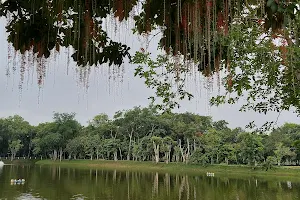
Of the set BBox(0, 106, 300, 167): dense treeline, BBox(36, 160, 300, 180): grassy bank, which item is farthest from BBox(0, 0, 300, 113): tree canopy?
BBox(0, 106, 300, 167): dense treeline

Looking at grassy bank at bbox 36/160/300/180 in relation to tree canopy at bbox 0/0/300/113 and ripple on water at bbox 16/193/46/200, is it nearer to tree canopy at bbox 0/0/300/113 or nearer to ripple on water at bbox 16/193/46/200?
ripple on water at bbox 16/193/46/200

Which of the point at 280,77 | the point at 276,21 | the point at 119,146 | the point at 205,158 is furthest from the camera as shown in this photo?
the point at 119,146

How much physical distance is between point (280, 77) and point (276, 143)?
87.0 ft

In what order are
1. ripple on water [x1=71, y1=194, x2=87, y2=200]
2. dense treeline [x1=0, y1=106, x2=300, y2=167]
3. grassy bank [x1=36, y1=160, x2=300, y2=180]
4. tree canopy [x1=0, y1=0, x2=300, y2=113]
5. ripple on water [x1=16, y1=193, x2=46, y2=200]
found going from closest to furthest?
tree canopy [x1=0, y1=0, x2=300, y2=113], ripple on water [x1=16, y1=193, x2=46, y2=200], ripple on water [x1=71, y1=194, x2=87, y2=200], grassy bank [x1=36, y1=160, x2=300, y2=180], dense treeline [x1=0, y1=106, x2=300, y2=167]

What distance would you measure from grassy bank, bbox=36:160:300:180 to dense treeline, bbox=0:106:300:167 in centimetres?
85

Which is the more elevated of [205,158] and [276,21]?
[276,21]

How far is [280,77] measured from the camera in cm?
534

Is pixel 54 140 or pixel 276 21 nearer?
pixel 276 21

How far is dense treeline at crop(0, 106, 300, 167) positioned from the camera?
1211 inches

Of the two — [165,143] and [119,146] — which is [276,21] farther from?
[119,146]

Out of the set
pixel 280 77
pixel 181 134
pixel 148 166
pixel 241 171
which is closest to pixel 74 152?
pixel 148 166

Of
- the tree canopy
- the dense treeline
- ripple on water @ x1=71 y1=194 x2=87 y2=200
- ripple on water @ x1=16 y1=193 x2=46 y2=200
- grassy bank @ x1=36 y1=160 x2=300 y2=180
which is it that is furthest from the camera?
the dense treeline

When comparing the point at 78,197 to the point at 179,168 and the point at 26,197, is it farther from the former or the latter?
the point at 179,168

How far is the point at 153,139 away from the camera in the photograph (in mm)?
35562
